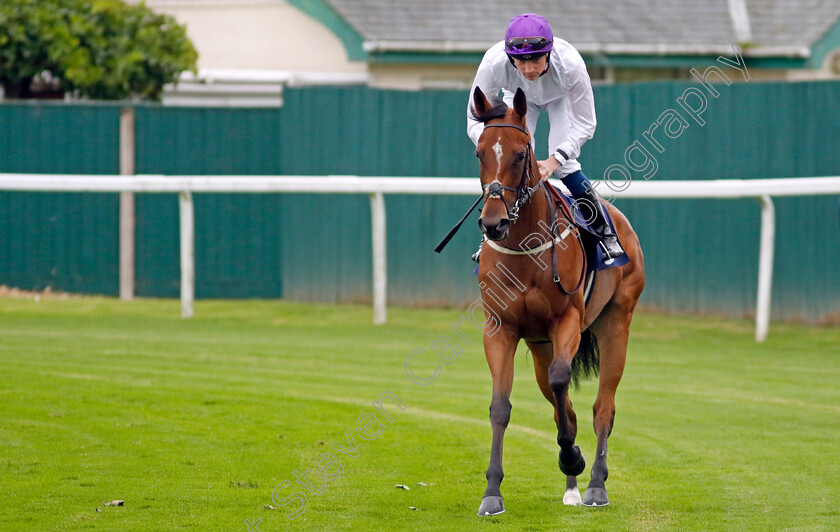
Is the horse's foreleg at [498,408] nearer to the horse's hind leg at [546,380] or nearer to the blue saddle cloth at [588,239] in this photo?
the horse's hind leg at [546,380]

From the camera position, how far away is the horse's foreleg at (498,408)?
5809mm

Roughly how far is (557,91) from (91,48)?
10.2m

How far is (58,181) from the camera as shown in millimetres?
12555

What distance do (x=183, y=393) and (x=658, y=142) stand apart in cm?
643

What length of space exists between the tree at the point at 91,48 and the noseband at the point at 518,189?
34.4 feet

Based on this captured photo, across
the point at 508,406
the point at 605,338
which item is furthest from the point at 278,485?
the point at 605,338

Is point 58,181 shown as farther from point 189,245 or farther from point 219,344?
point 219,344

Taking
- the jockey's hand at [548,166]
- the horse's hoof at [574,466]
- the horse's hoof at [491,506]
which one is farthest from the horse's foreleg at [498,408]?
the jockey's hand at [548,166]

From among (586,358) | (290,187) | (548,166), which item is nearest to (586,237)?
(548,166)

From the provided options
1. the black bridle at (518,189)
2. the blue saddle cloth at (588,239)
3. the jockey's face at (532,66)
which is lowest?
the blue saddle cloth at (588,239)

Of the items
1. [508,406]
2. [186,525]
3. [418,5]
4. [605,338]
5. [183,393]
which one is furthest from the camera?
[418,5]

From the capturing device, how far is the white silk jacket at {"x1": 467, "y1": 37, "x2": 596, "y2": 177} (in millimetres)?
6469

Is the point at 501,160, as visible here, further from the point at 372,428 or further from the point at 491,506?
the point at 372,428

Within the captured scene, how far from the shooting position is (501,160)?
5715 mm
